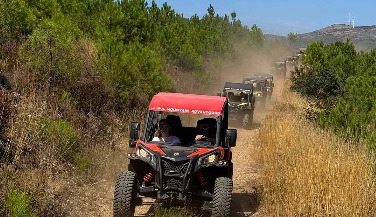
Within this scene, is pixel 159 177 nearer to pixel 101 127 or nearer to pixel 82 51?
pixel 101 127

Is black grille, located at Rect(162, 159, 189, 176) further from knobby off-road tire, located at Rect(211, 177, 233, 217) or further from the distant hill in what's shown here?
the distant hill

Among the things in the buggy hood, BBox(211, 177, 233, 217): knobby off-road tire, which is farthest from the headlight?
BBox(211, 177, 233, 217): knobby off-road tire

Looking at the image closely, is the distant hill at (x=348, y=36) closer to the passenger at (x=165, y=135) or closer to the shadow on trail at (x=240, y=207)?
the shadow on trail at (x=240, y=207)

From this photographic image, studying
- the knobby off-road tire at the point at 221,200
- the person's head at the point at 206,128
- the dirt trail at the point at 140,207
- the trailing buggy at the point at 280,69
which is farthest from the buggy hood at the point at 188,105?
the trailing buggy at the point at 280,69

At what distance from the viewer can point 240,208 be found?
8477mm

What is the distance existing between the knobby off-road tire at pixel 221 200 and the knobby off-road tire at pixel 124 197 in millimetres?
1188

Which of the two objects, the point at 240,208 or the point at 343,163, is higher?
the point at 343,163

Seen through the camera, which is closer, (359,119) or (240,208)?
(240,208)

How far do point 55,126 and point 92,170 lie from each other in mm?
1201

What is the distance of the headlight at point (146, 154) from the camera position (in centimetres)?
688

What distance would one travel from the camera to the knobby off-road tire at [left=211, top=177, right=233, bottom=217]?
683 cm

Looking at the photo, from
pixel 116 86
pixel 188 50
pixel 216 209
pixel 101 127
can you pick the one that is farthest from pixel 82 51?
pixel 188 50

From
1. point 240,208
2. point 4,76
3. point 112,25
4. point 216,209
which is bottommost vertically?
point 240,208

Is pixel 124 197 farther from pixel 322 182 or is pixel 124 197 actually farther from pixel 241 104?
pixel 241 104
